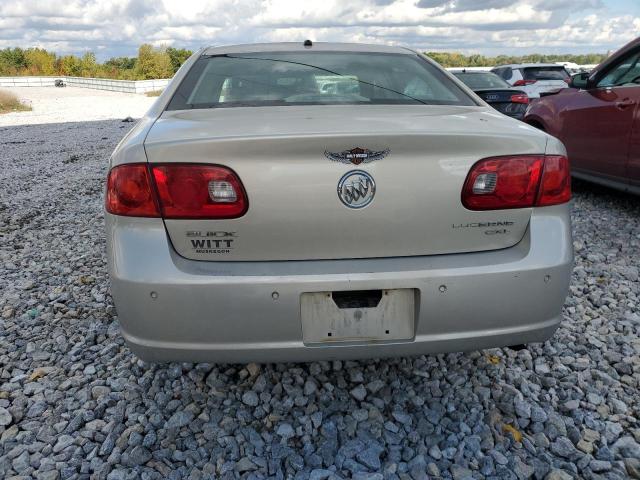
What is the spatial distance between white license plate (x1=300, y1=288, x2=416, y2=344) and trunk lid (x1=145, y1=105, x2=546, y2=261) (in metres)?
0.15

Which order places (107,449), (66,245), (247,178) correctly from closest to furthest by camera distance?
(247,178) → (107,449) → (66,245)

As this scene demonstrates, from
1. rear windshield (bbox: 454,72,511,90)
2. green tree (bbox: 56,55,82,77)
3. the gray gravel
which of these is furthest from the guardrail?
the gray gravel

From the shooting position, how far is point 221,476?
1870 millimetres

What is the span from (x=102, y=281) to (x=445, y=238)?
2628mm

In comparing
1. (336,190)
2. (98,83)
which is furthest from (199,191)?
(98,83)

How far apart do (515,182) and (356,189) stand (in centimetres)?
57

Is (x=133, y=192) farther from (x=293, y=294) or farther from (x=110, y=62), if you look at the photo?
(x=110, y=62)

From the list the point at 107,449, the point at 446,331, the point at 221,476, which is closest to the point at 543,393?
the point at 446,331

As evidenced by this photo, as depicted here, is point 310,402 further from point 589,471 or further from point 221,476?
point 589,471

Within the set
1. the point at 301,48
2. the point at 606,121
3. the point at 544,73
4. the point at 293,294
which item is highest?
the point at 301,48

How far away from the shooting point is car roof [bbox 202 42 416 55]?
299 cm

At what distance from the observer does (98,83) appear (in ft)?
135

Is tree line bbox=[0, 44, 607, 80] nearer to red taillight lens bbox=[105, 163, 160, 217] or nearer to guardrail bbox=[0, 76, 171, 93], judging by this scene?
guardrail bbox=[0, 76, 171, 93]

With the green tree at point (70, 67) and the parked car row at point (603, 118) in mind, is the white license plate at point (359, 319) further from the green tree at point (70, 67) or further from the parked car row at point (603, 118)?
the green tree at point (70, 67)
